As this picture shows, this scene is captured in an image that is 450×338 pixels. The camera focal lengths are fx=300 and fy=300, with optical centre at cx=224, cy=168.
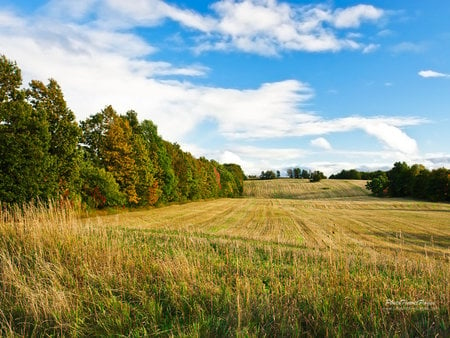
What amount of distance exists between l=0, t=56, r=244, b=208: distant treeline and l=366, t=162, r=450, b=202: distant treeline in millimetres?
59228

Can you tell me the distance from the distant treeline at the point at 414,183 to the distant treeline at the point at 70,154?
59228mm

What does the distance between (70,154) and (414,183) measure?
7940 centimetres

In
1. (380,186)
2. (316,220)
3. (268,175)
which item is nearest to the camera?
(316,220)

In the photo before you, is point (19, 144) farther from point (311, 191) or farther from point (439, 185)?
point (311, 191)

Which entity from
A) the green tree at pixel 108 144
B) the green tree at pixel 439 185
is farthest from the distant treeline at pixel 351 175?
the green tree at pixel 108 144

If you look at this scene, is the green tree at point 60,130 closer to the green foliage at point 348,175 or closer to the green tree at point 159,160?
the green tree at point 159,160

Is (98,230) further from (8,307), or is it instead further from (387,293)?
(387,293)

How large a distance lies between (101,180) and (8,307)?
2854 centimetres

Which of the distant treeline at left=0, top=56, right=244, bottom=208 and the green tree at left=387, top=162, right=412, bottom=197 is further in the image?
Answer: the green tree at left=387, top=162, right=412, bottom=197

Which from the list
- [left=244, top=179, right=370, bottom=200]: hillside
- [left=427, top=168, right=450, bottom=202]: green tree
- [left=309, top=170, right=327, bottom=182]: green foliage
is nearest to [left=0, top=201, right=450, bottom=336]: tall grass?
[left=427, top=168, right=450, bottom=202]: green tree

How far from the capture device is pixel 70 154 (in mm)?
26594

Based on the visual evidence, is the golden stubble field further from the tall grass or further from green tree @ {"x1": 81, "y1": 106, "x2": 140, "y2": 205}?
green tree @ {"x1": 81, "y1": 106, "x2": 140, "y2": 205}

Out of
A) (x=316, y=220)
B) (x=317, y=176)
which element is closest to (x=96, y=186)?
(x=316, y=220)

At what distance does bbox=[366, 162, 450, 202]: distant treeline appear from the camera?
226 ft
